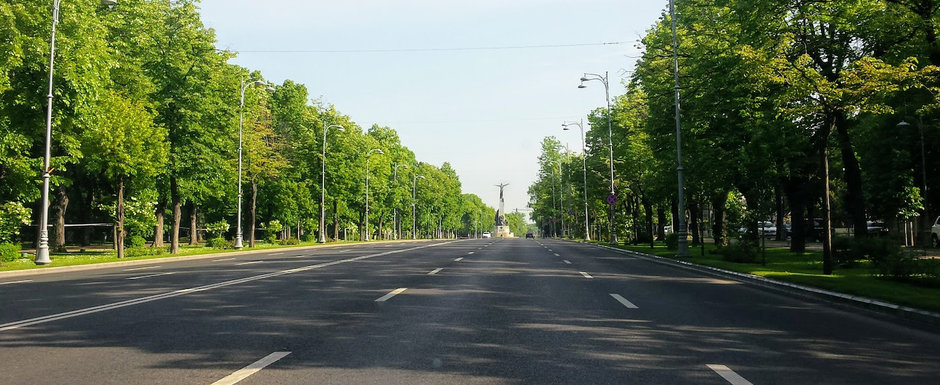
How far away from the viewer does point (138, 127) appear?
30875 mm

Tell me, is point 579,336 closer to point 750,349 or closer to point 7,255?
point 750,349

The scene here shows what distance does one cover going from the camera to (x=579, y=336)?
765 cm

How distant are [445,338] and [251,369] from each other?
2.39m

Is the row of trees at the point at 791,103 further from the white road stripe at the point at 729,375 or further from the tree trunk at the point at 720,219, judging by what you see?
the white road stripe at the point at 729,375

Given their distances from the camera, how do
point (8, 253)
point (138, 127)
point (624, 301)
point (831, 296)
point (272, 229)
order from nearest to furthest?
point (624, 301) → point (831, 296) → point (8, 253) → point (138, 127) → point (272, 229)

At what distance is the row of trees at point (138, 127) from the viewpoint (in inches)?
1101

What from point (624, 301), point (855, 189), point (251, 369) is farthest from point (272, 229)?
point (251, 369)

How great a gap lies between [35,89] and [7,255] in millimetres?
8176

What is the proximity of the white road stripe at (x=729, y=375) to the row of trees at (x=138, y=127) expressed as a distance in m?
29.1

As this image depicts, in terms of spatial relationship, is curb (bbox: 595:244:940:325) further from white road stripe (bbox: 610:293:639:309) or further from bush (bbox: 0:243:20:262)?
bush (bbox: 0:243:20:262)

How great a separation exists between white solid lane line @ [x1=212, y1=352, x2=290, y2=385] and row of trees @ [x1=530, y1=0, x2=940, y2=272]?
1370cm

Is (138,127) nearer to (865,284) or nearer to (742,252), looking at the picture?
(742,252)

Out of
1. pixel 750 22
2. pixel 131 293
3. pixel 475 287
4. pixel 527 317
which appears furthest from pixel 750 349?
pixel 750 22

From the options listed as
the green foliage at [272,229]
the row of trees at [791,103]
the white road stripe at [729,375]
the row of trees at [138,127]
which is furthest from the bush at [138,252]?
the white road stripe at [729,375]
